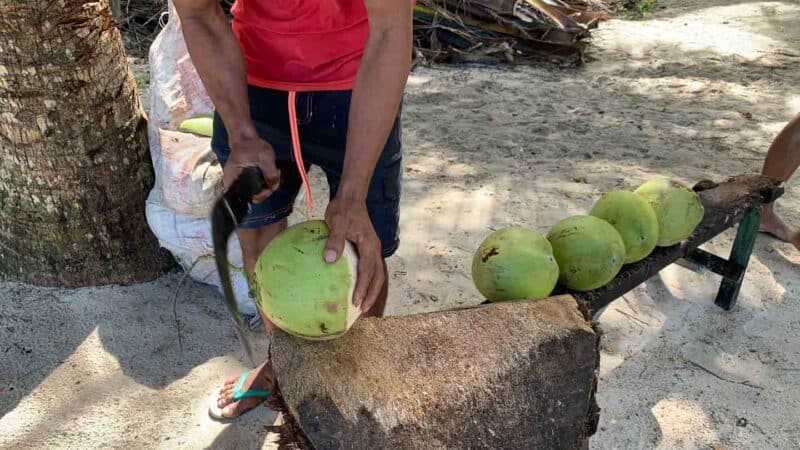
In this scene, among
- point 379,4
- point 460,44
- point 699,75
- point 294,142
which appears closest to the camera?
point 379,4

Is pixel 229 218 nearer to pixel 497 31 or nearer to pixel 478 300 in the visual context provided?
pixel 478 300

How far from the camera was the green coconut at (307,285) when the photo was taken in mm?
1269

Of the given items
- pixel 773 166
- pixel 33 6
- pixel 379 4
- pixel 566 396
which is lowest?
pixel 773 166

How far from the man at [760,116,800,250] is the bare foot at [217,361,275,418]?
2.34m

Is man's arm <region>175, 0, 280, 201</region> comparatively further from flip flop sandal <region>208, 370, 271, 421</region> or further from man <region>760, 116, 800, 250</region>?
man <region>760, 116, 800, 250</region>

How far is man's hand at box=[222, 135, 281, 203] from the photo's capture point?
1438mm

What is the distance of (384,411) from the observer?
1.25m

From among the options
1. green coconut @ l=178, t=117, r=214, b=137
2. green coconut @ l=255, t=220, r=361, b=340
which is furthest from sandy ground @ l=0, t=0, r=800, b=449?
green coconut @ l=255, t=220, r=361, b=340

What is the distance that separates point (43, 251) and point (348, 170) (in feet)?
5.54

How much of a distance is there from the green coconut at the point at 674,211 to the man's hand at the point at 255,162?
1.14 m

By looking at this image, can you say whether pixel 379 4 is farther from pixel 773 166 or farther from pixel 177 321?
pixel 773 166

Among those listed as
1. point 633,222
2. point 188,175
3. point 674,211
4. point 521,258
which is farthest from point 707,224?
point 188,175

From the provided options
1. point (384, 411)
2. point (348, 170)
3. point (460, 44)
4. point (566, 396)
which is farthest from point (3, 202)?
point (460, 44)

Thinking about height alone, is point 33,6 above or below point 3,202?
above
